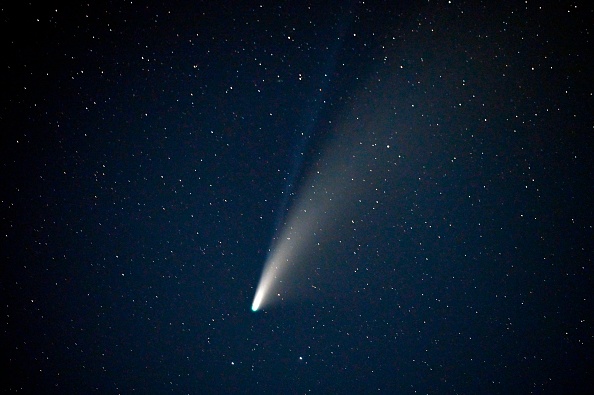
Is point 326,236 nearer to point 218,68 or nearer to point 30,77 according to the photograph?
point 218,68

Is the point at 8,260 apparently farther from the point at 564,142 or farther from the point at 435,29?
the point at 564,142

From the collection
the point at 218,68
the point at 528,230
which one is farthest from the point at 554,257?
the point at 218,68

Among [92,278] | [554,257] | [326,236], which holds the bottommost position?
[554,257]

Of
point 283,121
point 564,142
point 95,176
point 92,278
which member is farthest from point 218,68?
point 564,142

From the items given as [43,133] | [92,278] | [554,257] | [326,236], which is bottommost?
[554,257]

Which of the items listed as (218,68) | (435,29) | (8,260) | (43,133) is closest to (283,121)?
(218,68)

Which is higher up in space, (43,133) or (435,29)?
(43,133)

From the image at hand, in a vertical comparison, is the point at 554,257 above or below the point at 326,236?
below

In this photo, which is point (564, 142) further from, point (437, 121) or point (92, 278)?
point (92, 278)
